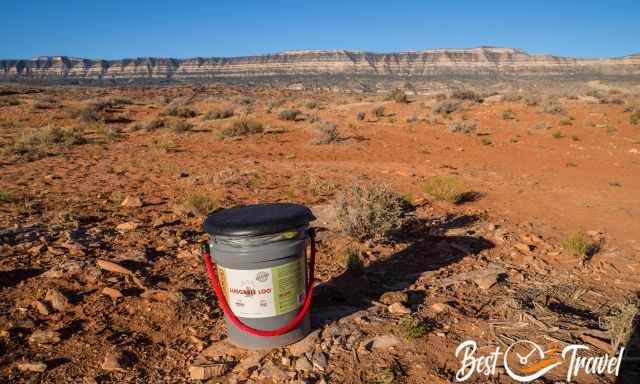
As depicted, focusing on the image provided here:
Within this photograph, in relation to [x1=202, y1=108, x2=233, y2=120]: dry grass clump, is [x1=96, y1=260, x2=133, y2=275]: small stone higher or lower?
lower

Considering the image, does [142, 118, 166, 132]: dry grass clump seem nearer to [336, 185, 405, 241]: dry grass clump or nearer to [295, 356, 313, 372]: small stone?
[336, 185, 405, 241]: dry grass clump

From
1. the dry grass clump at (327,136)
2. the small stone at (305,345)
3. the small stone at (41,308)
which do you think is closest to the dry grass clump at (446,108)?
the dry grass clump at (327,136)

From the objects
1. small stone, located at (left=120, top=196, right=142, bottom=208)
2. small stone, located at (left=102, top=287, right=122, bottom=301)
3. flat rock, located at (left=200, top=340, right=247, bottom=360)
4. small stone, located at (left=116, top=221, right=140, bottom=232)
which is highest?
small stone, located at (left=120, top=196, right=142, bottom=208)

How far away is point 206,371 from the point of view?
2.57 m

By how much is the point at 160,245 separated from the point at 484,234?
3810 mm

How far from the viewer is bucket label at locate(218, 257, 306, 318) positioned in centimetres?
255

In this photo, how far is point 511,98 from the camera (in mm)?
23031

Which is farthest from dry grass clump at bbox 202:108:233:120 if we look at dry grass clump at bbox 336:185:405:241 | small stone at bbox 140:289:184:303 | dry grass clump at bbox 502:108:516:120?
small stone at bbox 140:289:184:303

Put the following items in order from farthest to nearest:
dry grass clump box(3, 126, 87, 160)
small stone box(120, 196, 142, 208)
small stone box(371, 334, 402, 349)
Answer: dry grass clump box(3, 126, 87, 160)
small stone box(120, 196, 142, 208)
small stone box(371, 334, 402, 349)

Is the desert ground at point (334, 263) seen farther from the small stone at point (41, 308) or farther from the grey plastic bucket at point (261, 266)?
the grey plastic bucket at point (261, 266)

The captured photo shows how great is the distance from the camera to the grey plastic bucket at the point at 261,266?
247 cm

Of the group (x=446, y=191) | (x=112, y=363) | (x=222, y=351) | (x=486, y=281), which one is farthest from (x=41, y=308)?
(x=446, y=191)

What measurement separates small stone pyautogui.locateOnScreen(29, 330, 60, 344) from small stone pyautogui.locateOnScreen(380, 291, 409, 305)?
2.40m

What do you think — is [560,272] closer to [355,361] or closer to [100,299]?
[355,361]
